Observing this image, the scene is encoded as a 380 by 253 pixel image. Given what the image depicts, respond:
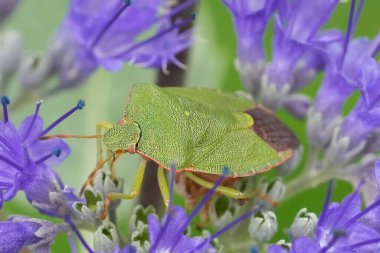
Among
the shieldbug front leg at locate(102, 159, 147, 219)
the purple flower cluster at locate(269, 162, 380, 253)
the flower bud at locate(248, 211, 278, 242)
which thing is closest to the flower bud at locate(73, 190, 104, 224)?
the shieldbug front leg at locate(102, 159, 147, 219)

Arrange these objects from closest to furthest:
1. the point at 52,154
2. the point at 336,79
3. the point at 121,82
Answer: the point at 52,154 < the point at 336,79 < the point at 121,82

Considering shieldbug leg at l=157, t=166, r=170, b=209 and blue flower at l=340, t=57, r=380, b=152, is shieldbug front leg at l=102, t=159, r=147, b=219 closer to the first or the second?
shieldbug leg at l=157, t=166, r=170, b=209

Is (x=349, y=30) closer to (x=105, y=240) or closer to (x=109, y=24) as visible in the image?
(x=109, y=24)

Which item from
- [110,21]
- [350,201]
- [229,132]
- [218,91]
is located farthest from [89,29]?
[350,201]

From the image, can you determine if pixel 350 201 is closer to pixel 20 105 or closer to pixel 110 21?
pixel 110 21

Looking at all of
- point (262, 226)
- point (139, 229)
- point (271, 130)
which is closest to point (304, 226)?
point (262, 226)

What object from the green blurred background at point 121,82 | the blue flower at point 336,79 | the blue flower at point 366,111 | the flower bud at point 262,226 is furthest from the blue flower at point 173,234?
the green blurred background at point 121,82
